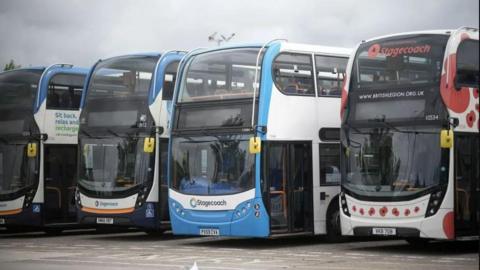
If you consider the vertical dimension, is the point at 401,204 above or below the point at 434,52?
below

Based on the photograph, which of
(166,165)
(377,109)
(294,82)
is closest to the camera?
(377,109)

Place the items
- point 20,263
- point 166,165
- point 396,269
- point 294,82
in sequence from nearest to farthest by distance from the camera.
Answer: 1. point 396,269
2. point 20,263
3. point 294,82
4. point 166,165

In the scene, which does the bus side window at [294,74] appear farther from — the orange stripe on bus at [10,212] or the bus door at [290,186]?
the orange stripe on bus at [10,212]

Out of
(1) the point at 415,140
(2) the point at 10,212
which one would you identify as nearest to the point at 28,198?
(2) the point at 10,212

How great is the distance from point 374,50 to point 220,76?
3465mm

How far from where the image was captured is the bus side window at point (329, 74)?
22734mm

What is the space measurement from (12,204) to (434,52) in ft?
40.9

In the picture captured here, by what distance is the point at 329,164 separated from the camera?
897 inches

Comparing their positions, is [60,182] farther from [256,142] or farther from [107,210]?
[256,142]

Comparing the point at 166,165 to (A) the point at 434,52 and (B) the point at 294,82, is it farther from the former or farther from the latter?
(A) the point at 434,52

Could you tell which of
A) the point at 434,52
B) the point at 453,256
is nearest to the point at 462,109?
the point at 434,52

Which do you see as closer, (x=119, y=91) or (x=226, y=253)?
(x=226, y=253)

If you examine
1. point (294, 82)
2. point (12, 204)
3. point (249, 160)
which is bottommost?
point (12, 204)

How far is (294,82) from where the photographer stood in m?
22.1
